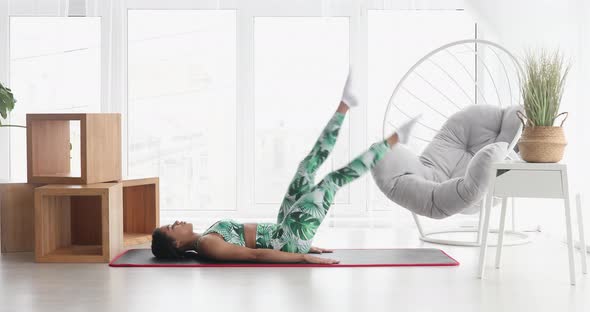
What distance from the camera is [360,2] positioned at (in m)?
5.18

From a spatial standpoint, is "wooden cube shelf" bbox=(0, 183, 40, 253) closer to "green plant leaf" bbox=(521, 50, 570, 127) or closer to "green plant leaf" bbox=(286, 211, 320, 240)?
"green plant leaf" bbox=(286, 211, 320, 240)

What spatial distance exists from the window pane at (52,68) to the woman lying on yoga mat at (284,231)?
2125 mm

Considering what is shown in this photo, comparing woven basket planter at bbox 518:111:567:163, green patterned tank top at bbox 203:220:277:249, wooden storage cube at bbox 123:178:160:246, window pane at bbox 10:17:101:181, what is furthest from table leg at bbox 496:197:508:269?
window pane at bbox 10:17:101:181

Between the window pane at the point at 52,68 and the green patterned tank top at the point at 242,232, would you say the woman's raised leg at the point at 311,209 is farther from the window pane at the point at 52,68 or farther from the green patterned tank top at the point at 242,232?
the window pane at the point at 52,68

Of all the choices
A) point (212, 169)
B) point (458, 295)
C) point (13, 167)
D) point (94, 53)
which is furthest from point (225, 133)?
point (458, 295)

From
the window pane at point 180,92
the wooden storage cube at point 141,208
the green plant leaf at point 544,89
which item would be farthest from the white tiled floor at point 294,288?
the window pane at point 180,92

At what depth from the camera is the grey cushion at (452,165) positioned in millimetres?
3561

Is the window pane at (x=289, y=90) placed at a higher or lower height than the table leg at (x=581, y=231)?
higher

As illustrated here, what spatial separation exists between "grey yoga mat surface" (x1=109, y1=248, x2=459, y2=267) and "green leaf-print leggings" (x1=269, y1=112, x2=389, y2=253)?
117 millimetres

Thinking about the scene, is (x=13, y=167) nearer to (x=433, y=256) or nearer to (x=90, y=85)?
(x=90, y=85)

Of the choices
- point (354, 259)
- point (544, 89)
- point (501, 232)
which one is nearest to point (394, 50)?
point (354, 259)

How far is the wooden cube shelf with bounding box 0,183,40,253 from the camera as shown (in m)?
3.84

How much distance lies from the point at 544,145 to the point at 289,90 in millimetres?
2560

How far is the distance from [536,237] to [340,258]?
1.49 metres
